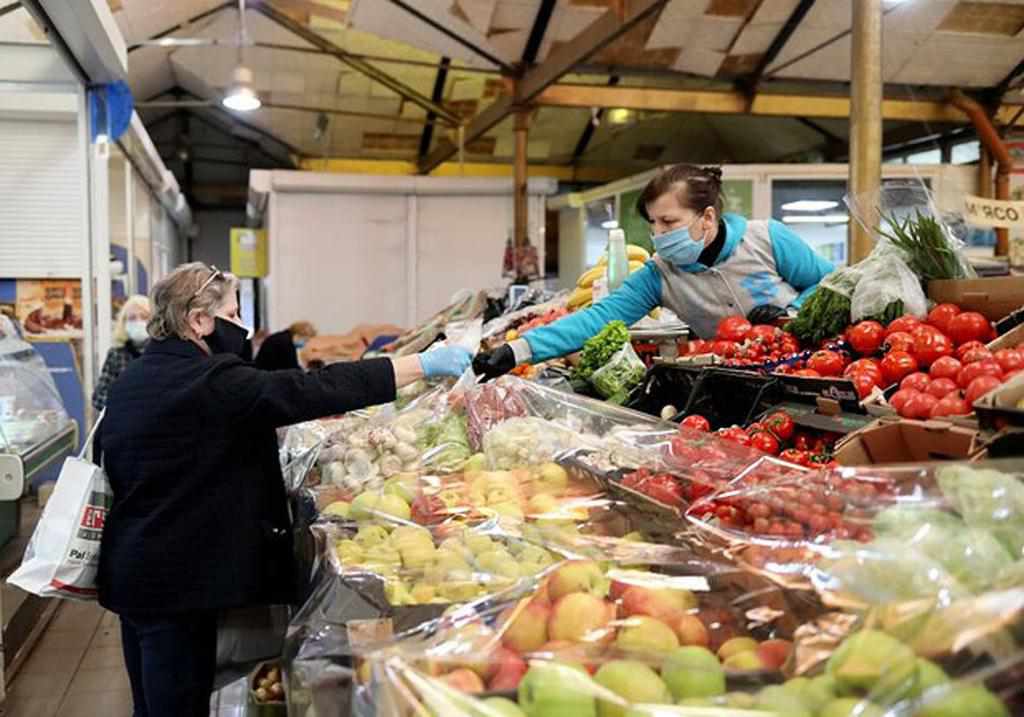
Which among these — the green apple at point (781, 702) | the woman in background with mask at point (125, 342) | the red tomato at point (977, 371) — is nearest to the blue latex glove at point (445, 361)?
the red tomato at point (977, 371)

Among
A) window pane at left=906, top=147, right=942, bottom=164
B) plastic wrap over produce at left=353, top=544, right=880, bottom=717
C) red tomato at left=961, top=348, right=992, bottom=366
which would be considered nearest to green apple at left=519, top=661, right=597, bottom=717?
plastic wrap over produce at left=353, top=544, right=880, bottom=717

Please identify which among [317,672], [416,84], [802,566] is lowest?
[317,672]

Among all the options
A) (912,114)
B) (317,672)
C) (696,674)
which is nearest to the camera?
(696,674)

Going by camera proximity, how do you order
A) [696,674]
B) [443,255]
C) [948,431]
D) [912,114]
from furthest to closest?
[443,255], [912,114], [948,431], [696,674]

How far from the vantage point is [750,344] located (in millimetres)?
2996

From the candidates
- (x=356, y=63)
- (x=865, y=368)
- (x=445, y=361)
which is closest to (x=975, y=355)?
(x=865, y=368)

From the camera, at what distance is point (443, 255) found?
11180mm

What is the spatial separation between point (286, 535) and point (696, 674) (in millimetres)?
1693

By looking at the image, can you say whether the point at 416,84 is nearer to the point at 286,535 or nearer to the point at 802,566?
the point at 286,535

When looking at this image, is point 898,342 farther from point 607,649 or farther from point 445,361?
point 607,649

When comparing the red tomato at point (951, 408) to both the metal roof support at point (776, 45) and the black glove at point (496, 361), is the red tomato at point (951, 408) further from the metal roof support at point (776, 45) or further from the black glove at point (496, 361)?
the metal roof support at point (776, 45)

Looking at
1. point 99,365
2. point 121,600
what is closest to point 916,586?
point 121,600

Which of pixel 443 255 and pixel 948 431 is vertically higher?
pixel 443 255

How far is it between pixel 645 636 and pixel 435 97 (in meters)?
11.4
